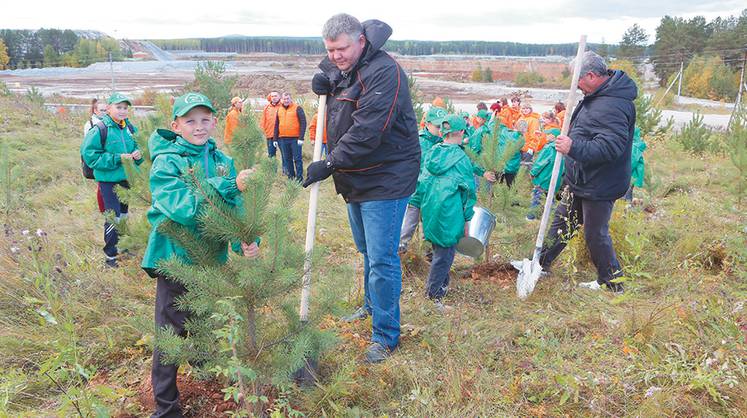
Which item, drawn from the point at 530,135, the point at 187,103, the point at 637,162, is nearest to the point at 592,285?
the point at 637,162

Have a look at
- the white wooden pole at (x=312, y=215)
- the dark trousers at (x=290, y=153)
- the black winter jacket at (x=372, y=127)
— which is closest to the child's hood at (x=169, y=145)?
the white wooden pole at (x=312, y=215)

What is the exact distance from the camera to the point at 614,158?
11.4 feet

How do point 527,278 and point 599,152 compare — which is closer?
point 599,152

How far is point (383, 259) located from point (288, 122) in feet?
20.7

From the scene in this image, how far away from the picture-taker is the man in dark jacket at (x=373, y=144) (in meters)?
2.59

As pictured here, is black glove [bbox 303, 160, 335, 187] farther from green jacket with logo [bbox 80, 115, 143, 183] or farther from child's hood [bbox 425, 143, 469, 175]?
green jacket with logo [bbox 80, 115, 143, 183]

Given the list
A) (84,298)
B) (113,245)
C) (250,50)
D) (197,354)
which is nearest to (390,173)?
(197,354)

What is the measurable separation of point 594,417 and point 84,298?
320 cm

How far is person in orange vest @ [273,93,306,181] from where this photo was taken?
8703 mm

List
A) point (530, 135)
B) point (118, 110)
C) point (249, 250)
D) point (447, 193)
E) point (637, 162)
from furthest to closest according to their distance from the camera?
point (530, 135) < point (637, 162) < point (118, 110) < point (447, 193) < point (249, 250)

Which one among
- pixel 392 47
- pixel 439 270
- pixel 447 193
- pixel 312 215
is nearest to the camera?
pixel 312 215

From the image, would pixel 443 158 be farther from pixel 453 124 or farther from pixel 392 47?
pixel 392 47

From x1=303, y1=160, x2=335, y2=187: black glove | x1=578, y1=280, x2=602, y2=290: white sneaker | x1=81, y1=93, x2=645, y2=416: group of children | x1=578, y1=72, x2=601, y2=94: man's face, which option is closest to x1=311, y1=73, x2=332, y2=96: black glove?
x1=303, y1=160, x2=335, y2=187: black glove

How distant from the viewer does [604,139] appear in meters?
3.42
